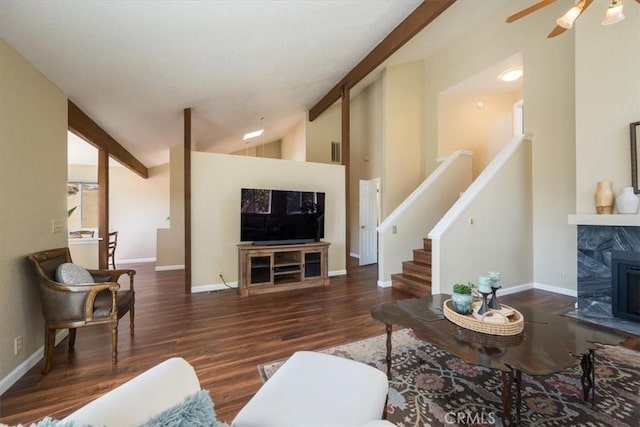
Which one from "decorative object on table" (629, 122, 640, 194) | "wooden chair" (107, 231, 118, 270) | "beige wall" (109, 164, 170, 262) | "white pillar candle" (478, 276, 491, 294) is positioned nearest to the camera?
"white pillar candle" (478, 276, 491, 294)

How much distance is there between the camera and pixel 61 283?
87.0 inches

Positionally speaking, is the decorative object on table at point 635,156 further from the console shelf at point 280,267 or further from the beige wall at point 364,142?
the beige wall at point 364,142

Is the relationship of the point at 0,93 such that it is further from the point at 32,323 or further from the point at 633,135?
the point at 633,135

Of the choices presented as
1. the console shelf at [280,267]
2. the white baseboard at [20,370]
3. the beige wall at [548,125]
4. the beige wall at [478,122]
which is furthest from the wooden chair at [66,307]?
the beige wall at [478,122]

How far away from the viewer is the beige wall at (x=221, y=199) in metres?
4.40

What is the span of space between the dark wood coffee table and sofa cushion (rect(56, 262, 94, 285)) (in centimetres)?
250

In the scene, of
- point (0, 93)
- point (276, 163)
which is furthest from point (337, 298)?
point (0, 93)

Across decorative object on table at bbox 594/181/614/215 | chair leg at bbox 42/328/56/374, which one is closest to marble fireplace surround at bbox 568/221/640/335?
decorative object on table at bbox 594/181/614/215

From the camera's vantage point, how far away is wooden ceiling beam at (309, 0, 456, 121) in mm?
3412

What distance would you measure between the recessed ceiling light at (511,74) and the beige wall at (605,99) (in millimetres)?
1929

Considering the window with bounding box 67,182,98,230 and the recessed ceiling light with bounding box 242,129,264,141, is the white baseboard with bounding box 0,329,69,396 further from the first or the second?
the window with bounding box 67,182,98,230

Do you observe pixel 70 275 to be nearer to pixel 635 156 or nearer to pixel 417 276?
pixel 417 276

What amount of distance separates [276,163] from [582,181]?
434cm

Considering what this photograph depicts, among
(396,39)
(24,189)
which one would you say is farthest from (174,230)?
(396,39)
